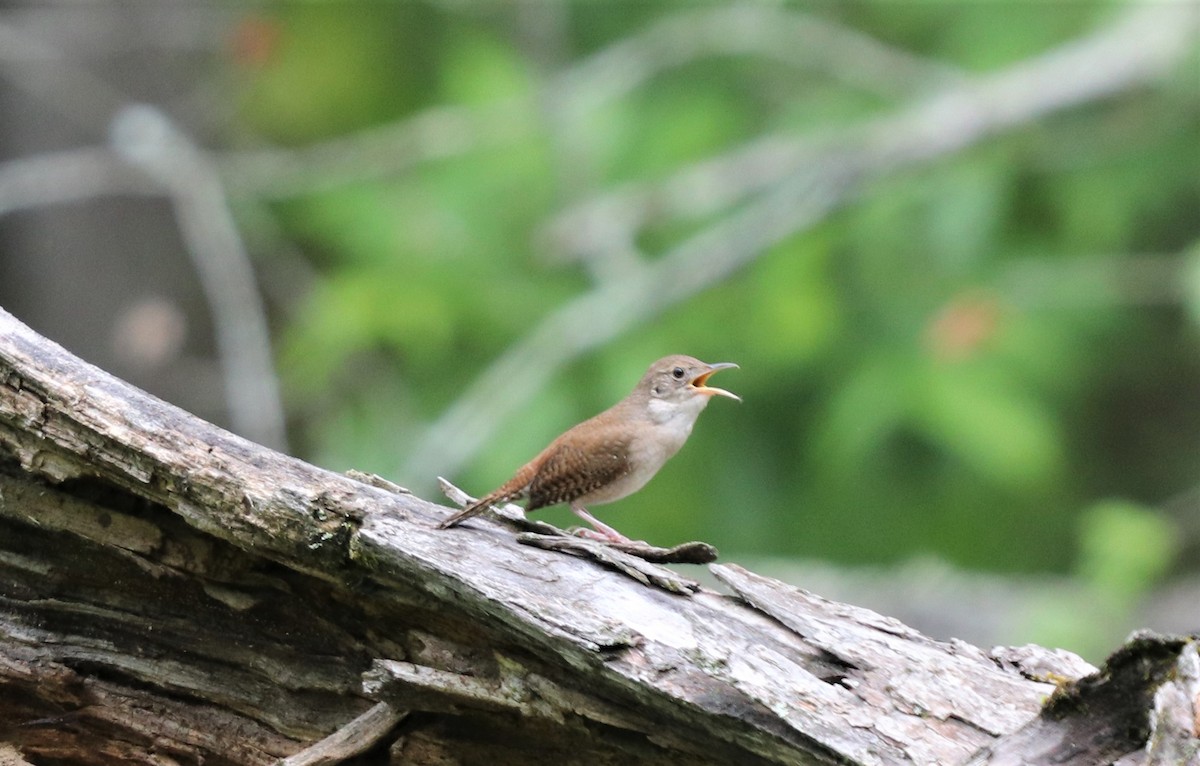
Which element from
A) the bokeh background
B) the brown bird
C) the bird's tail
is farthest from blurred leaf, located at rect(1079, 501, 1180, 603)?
the bird's tail

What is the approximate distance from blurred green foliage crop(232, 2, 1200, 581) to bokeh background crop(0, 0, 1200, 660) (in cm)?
3

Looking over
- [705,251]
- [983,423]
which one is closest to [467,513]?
[705,251]

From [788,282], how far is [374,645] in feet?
17.3

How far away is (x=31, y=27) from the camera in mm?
9273

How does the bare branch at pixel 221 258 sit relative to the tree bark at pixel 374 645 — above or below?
above

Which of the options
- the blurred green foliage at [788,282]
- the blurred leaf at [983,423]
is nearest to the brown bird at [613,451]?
the blurred green foliage at [788,282]

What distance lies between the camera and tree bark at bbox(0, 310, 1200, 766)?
2.72 metres

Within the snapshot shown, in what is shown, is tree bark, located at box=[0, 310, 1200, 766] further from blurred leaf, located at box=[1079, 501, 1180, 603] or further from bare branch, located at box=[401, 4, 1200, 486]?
bare branch, located at box=[401, 4, 1200, 486]

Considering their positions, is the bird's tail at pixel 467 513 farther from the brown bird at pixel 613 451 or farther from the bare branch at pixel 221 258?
the bare branch at pixel 221 258

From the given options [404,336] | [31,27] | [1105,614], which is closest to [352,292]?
[404,336]

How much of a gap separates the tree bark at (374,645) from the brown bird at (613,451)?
70cm

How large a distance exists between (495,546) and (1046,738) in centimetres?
127

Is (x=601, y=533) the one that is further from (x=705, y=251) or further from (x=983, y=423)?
(x=983, y=423)

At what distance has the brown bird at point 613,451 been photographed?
12.9 feet
